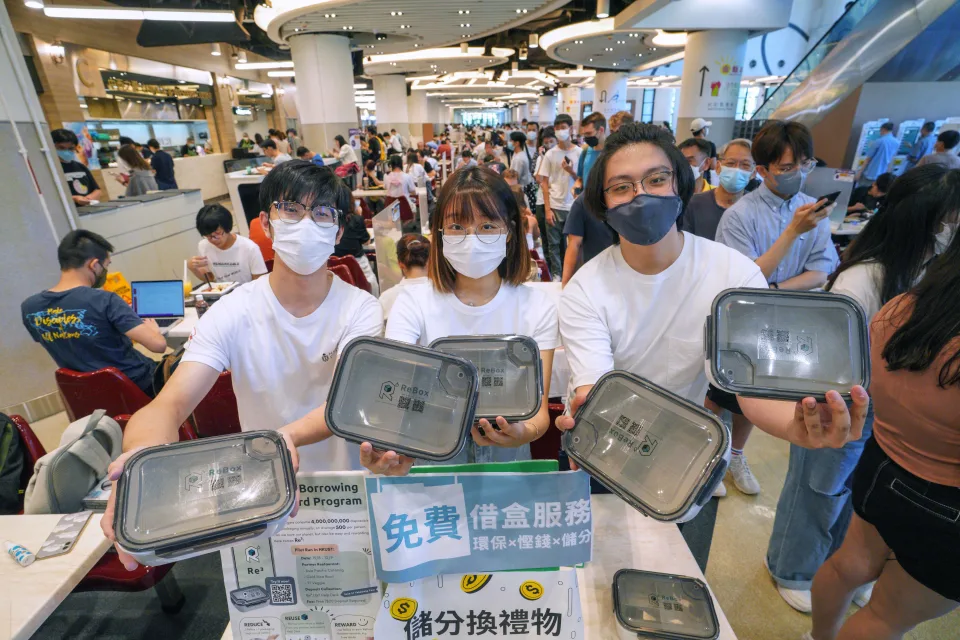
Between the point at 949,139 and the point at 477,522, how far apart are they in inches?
289

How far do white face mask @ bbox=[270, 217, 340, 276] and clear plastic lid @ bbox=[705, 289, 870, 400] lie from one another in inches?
43.2

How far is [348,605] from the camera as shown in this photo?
1.07 meters

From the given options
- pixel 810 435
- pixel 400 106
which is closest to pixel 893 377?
pixel 810 435

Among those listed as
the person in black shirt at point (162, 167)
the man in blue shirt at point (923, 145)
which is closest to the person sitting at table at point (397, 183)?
the person in black shirt at point (162, 167)

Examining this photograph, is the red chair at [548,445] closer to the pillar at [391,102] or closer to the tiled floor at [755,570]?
the tiled floor at [755,570]

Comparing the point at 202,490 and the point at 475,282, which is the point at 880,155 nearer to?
the point at 475,282

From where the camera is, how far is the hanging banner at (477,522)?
3.19ft

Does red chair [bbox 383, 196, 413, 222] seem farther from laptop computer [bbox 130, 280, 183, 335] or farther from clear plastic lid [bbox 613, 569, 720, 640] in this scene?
clear plastic lid [bbox 613, 569, 720, 640]

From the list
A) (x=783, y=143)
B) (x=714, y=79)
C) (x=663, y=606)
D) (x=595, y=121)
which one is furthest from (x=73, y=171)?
(x=714, y=79)

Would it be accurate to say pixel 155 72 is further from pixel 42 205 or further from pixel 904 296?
pixel 904 296

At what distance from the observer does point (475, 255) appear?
146 cm

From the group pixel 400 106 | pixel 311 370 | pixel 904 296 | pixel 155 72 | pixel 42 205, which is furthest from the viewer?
pixel 400 106

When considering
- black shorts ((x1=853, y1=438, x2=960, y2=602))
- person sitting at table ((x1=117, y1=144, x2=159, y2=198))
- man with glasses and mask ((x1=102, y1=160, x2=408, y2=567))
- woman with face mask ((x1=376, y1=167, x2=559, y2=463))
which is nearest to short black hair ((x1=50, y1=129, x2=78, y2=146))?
person sitting at table ((x1=117, y1=144, x2=159, y2=198))

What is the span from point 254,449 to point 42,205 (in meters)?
3.91
